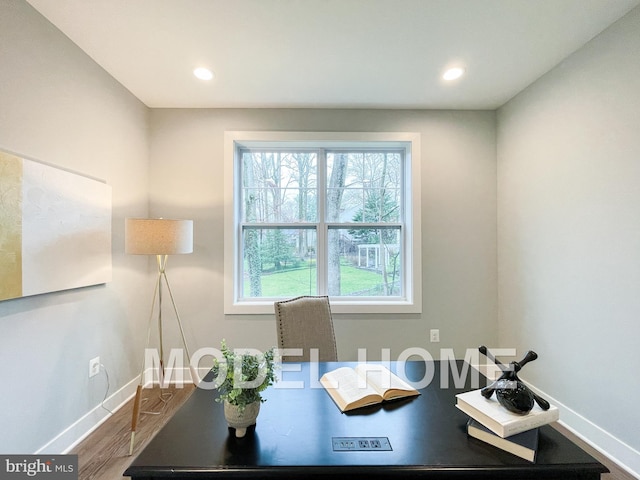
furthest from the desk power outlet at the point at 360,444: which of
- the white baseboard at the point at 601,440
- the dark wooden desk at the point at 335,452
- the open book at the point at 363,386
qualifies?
the white baseboard at the point at 601,440

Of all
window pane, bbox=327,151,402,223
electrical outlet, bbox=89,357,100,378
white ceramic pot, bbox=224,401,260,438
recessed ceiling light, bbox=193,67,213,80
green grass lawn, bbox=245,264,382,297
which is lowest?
electrical outlet, bbox=89,357,100,378

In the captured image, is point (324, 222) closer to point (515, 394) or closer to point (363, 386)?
point (363, 386)

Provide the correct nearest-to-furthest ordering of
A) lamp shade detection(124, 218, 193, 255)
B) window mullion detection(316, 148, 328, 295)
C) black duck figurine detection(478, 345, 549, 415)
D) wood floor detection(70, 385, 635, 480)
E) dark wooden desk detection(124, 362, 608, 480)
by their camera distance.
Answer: dark wooden desk detection(124, 362, 608, 480)
black duck figurine detection(478, 345, 549, 415)
wood floor detection(70, 385, 635, 480)
lamp shade detection(124, 218, 193, 255)
window mullion detection(316, 148, 328, 295)

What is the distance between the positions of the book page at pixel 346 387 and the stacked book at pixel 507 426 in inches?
13.3

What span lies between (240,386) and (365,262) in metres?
2.26

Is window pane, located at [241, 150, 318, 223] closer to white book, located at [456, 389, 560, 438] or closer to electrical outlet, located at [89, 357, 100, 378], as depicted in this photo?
electrical outlet, located at [89, 357, 100, 378]

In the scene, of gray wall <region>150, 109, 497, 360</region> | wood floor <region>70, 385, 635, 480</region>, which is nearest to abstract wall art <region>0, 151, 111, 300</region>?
gray wall <region>150, 109, 497, 360</region>

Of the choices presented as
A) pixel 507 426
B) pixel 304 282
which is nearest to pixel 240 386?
pixel 507 426

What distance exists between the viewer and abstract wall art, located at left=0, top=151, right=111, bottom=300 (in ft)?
4.98

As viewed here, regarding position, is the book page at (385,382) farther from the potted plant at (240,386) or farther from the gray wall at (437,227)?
the gray wall at (437,227)

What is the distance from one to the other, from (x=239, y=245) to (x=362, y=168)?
146cm

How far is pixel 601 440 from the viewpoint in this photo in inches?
74.7

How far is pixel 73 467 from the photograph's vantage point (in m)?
1.68

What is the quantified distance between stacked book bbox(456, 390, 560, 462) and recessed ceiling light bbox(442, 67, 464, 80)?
7.31ft
